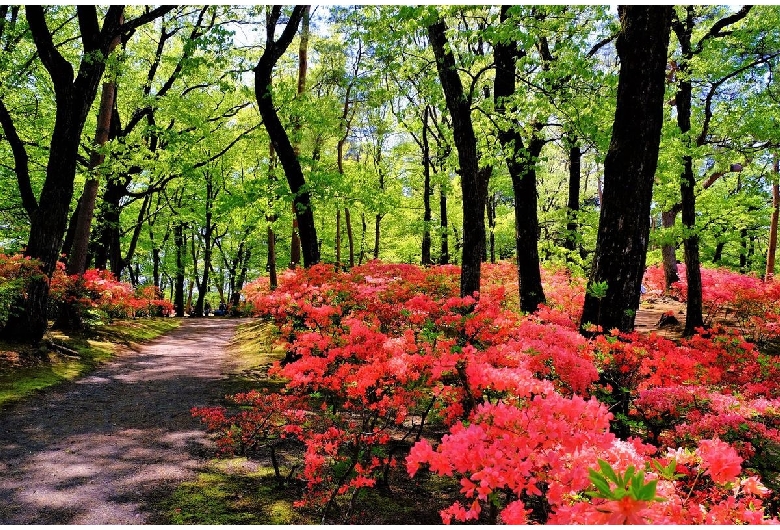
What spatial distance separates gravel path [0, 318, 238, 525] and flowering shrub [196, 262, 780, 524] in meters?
0.67

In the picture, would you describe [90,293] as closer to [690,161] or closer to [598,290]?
[598,290]

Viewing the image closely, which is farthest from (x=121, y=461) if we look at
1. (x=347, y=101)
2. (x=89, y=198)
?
(x=347, y=101)

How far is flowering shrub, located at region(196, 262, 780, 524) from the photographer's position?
2039 mm

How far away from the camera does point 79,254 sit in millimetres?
10914

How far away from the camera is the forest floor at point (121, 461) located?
3.77 metres

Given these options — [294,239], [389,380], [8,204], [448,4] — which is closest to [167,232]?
[8,204]

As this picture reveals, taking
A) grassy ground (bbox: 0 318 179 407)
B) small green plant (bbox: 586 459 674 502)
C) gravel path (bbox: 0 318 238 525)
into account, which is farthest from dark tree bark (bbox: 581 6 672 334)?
grassy ground (bbox: 0 318 179 407)

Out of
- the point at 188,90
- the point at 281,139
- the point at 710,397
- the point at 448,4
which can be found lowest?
the point at 710,397

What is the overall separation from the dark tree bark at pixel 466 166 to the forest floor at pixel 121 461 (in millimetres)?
3884

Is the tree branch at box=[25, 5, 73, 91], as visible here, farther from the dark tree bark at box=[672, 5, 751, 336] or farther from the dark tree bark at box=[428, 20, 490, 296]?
the dark tree bark at box=[672, 5, 751, 336]

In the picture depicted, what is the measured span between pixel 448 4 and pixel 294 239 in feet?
32.1

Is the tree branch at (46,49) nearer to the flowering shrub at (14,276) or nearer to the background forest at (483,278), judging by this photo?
the background forest at (483,278)

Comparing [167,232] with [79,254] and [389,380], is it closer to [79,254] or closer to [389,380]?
[79,254]

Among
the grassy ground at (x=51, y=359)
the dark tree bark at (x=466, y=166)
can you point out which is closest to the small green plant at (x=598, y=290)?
the dark tree bark at (x=466, y=166)
